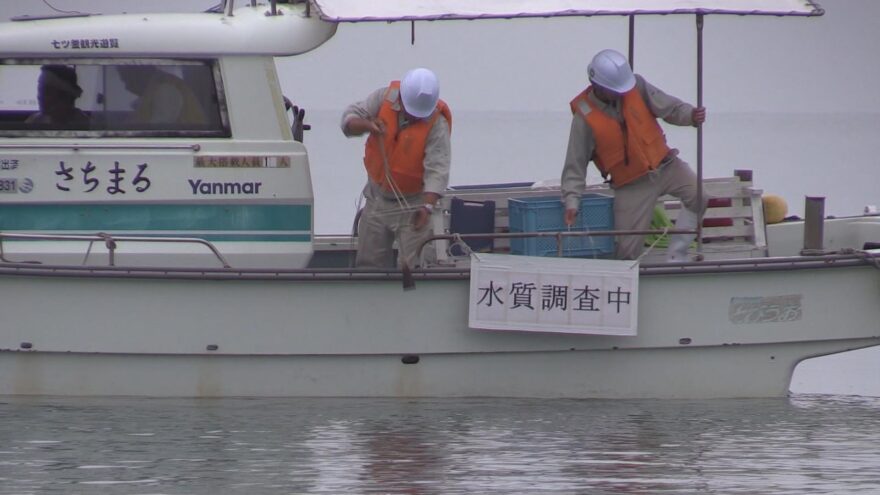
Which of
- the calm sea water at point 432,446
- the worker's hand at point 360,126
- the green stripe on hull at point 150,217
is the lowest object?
the calm sea water at point 432,446

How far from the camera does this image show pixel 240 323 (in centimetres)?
959

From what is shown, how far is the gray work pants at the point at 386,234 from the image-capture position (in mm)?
9844

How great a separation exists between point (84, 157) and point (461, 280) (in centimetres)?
230

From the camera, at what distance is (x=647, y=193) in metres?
9.94

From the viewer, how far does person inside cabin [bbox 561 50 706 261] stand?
974cm

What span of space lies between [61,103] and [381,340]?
2339mm

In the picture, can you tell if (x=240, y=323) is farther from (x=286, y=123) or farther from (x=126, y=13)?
(x=126, y=13)

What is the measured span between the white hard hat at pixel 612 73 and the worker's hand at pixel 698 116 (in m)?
0.39

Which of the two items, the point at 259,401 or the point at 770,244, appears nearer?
the point at 259,401

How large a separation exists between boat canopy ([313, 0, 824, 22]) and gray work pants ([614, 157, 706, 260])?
3.26 ft

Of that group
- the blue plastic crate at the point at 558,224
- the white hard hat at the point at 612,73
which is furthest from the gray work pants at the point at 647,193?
the white hard hat at the point at 612,73

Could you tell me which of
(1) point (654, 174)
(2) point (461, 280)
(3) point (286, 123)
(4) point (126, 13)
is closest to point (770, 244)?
(1) point (654, 174)

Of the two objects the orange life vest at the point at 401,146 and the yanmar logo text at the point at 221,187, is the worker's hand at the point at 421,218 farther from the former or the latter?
the yanmar logo text at the point at 221,187

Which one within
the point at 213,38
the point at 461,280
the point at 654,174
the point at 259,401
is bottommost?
the point at 259,401
